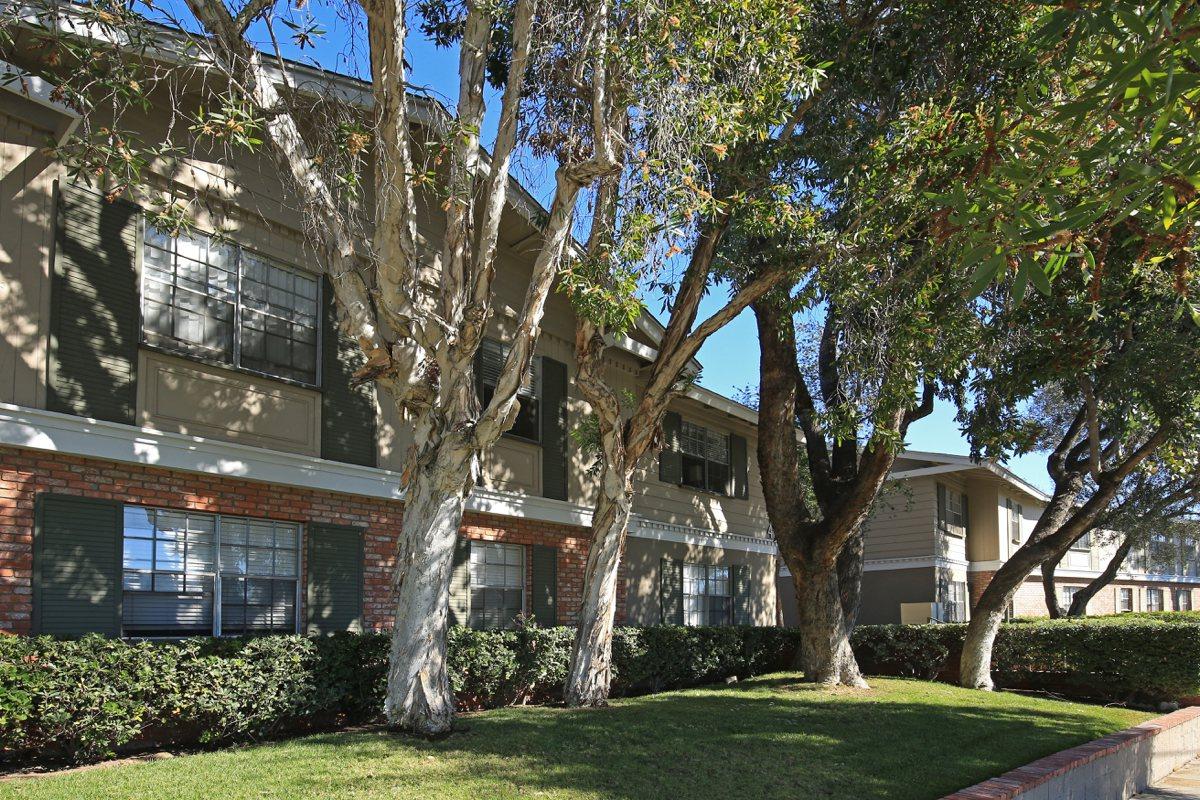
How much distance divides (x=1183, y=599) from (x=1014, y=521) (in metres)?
19.8

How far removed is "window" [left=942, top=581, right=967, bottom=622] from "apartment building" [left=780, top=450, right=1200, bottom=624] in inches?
1.2

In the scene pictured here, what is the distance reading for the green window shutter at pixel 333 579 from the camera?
1224 centimetres

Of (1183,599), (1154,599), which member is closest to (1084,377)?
(1154,599)

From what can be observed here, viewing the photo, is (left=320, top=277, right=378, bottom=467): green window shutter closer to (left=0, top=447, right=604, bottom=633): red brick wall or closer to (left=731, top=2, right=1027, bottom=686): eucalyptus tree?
(left=0, top=447, right=604, bottom=633): red brick wall

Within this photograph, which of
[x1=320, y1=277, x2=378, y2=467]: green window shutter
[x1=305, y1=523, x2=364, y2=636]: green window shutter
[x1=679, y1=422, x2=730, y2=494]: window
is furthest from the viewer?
[x1=679, y1=422, x2=730, y2=494]: window

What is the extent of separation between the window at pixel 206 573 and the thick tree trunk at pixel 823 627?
27.3 ft

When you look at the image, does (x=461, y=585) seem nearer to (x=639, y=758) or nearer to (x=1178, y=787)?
(x=639, y=758)

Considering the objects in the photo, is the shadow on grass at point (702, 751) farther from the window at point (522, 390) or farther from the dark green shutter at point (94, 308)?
the window at point (522, 390)

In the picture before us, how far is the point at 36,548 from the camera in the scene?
31.0 feet

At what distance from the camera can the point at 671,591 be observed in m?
19.7

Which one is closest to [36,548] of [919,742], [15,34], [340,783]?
[340,783]

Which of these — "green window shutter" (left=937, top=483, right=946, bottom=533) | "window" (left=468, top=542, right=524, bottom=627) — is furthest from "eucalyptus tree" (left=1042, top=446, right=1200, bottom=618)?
"window" (left=468, top=542, right=524, bottom=627)

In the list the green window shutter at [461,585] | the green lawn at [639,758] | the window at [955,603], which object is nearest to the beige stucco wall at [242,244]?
the green window shutter at [461,585]

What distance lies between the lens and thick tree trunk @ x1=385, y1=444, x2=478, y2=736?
9586 mm
